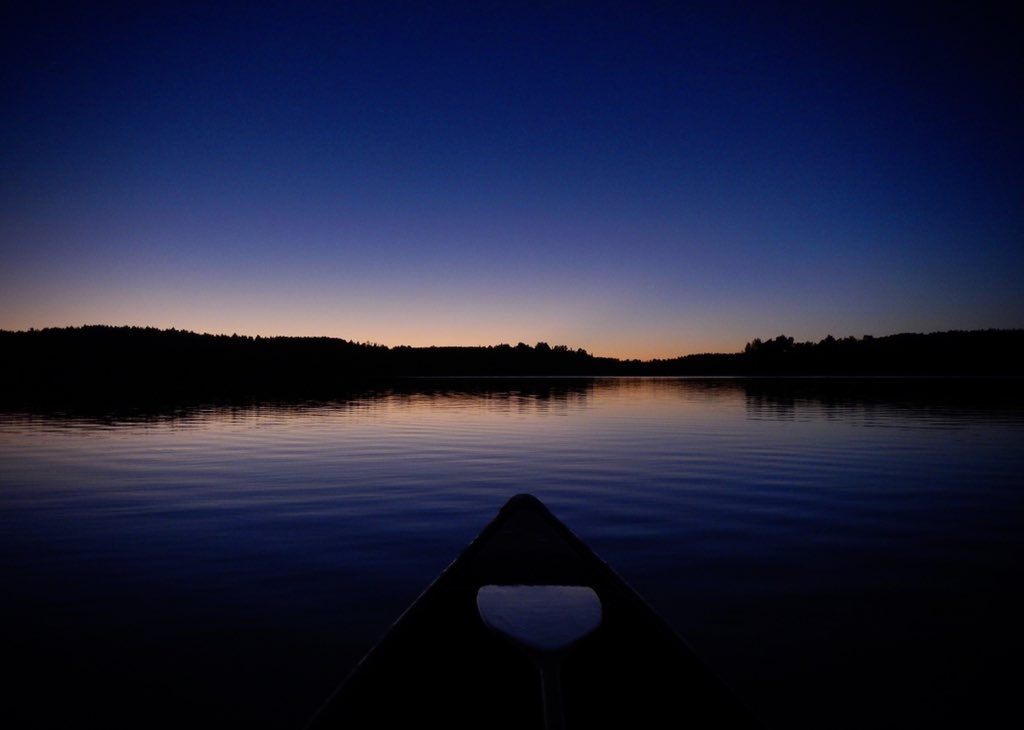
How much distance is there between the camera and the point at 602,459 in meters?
18.3

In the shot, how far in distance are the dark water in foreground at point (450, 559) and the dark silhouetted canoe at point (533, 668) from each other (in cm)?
157

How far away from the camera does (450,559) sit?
332 inches

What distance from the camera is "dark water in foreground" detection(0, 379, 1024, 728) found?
4949 millimetres

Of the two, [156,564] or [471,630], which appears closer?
[471,630]

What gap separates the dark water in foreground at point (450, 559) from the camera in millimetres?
4949

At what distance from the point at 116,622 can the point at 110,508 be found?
22.2 feet

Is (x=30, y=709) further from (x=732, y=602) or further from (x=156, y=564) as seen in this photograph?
(x=732, y=602)

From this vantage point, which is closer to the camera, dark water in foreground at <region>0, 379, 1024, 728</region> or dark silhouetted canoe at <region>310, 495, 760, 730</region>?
dark silhouetted canoe at <region>310, 495, 760, 730</region>

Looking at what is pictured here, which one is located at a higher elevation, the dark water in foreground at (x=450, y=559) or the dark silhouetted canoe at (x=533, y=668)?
the dark silhouetted canoe at (x=533, y=668)

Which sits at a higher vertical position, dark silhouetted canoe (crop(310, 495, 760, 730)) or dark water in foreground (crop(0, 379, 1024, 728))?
dark silhouetted canoe (crop(310, 495, 760, 730))

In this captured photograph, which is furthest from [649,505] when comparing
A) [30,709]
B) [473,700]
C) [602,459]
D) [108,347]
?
[108,347]

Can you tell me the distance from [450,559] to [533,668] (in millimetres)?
4794

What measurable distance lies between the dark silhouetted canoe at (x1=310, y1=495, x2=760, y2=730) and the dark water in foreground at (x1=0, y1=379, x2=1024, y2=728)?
1.57 metres

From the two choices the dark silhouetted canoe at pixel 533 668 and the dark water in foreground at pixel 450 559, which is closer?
the dark silhouetted canoe at pixel 533 668
